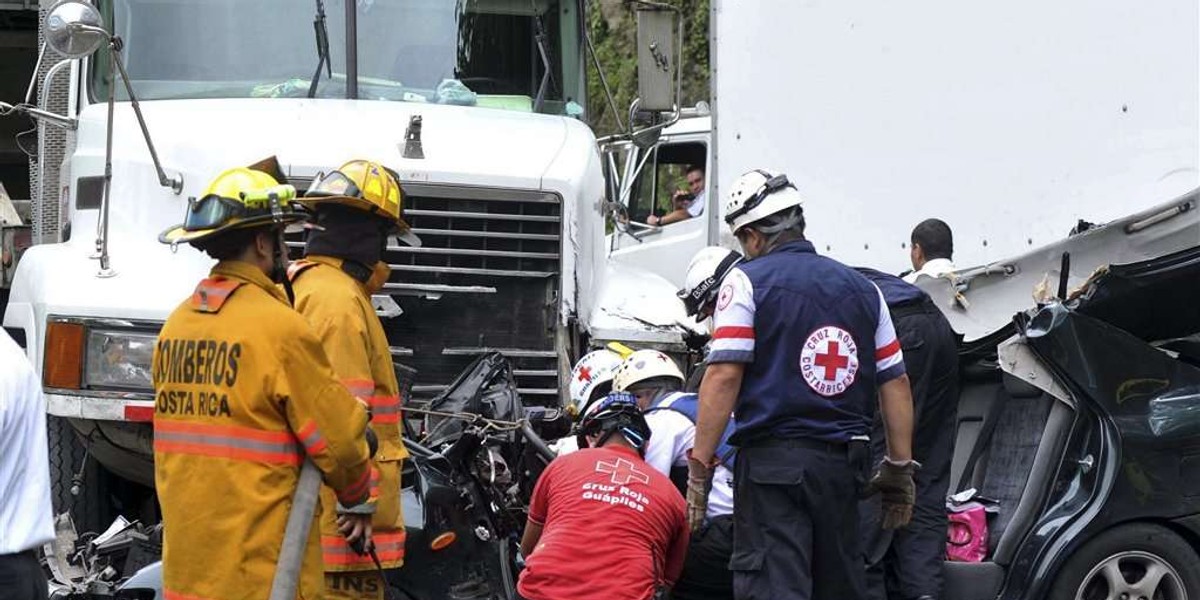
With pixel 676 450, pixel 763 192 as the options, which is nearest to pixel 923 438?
pixel 676 450

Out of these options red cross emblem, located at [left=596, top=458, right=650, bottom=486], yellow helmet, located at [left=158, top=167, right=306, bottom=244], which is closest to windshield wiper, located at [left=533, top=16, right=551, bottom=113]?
red cross emblem, located at [left=596, top=458, right=650, bottom=486]

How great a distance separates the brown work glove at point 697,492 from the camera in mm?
5660

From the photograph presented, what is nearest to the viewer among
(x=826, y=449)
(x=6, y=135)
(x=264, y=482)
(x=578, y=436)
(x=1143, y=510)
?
(x=264, y=482)

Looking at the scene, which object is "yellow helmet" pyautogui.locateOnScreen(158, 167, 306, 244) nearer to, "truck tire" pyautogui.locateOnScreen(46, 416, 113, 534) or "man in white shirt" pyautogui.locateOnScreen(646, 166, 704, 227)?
"truck tire" pyautogui.locateOnScreen(46, 416, 113, 534)

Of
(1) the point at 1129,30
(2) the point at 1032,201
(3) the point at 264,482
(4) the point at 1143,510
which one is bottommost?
(4) the point at 1143,510

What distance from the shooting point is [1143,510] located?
669 centimetres

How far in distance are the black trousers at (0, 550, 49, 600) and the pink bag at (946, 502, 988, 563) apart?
3.63 meters

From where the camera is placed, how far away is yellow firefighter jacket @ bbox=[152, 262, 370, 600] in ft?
15.4

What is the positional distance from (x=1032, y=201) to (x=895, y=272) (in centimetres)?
73

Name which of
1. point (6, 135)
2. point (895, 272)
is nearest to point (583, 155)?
point (895, 272)

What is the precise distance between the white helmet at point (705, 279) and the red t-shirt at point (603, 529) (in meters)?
1.34

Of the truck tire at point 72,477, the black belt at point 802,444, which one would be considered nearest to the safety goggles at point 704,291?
the black belt at point 802,444

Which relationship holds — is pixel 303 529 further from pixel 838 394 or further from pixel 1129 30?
pixel 1129 30

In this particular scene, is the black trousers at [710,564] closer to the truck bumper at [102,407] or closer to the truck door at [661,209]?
the truck bumper at [102,407]
